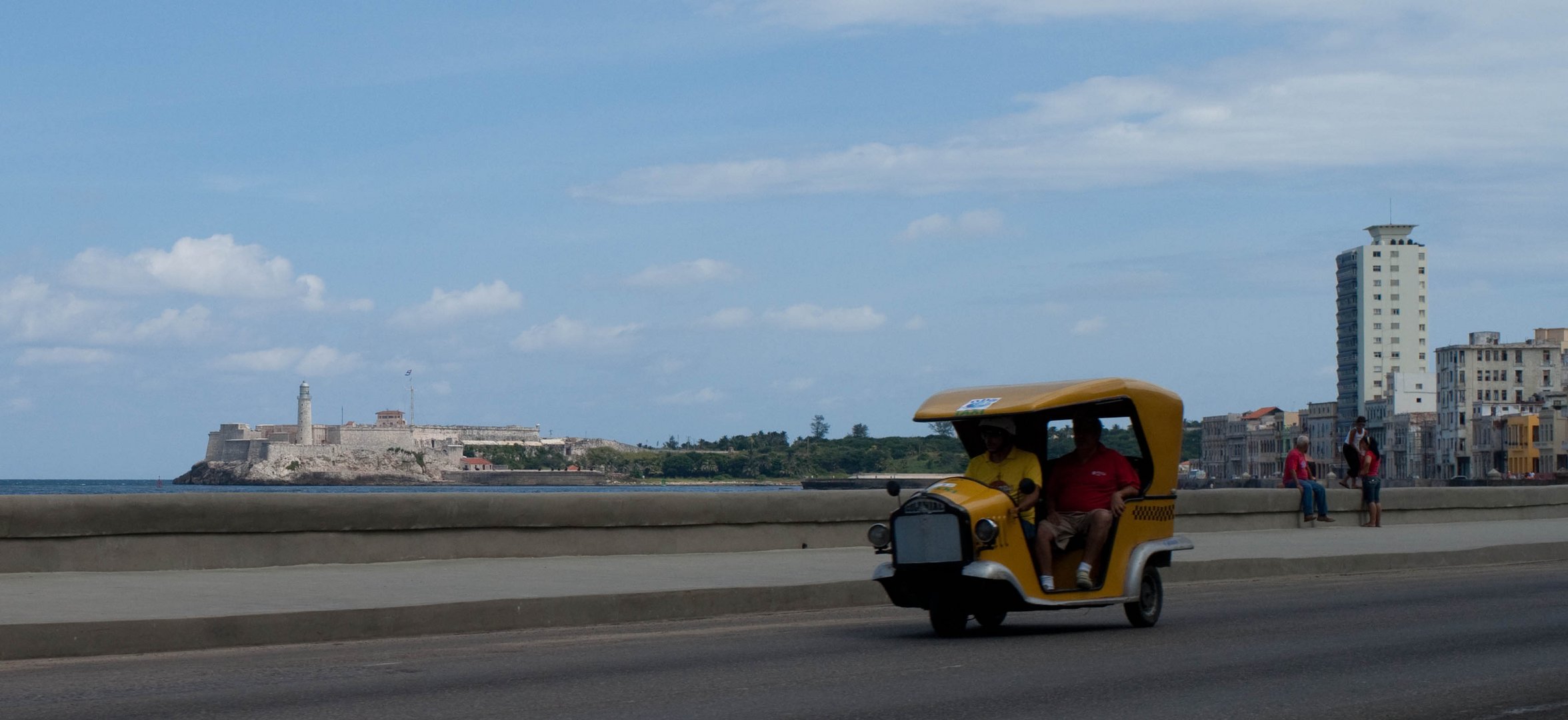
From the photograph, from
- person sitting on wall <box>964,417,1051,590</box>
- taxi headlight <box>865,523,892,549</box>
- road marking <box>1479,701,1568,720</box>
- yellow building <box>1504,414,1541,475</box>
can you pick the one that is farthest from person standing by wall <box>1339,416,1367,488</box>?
yellow building <box>1504,414,1541,475</box>

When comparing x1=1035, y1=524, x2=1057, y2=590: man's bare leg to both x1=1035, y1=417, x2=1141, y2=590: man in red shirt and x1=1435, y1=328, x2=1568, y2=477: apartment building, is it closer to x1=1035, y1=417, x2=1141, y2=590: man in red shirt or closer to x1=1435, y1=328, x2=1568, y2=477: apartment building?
x1=1035, y1=417, x2=1141, y2=590: man in red shirt

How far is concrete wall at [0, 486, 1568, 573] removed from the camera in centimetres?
1606

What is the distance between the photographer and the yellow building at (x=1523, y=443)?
165 m

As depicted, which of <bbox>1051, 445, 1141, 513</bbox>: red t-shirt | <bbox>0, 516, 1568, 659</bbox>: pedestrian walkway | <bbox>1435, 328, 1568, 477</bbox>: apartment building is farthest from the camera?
<bbox>1435, 328, 1568, 477</bbox>: apartment building

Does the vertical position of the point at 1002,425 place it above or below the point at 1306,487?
above

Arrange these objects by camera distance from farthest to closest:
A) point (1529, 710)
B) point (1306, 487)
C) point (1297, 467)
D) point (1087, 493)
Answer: point (1297, 467) → point (1306, 487) → point (1087, 493) → point (1529, 710)

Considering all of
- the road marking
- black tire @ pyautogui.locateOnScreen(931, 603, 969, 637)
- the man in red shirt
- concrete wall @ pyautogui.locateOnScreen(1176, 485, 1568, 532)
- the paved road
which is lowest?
the paved road

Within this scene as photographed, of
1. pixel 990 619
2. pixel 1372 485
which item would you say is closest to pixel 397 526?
pixel 990 619

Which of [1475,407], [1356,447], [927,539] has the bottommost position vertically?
[927,539]

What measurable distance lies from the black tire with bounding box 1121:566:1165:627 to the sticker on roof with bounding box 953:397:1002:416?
1809 mm

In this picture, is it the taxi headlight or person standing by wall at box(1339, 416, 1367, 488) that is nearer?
the taxi headlight

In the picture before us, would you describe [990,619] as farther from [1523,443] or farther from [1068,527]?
[1523,443]

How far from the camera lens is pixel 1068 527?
42.6 ft

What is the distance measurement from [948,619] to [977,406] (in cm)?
158
